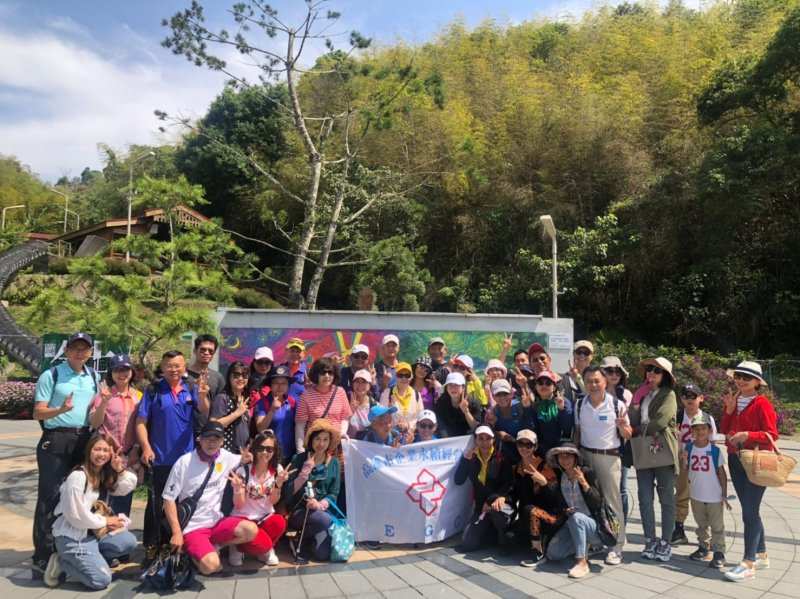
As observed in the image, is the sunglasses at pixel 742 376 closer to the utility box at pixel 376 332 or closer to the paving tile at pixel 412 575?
the paving tile at pixel 412 575

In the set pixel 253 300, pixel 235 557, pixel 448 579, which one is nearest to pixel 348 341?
pixel 235 557

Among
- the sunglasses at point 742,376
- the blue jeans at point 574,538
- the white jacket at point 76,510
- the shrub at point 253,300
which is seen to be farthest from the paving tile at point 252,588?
the shrub at point 253,300

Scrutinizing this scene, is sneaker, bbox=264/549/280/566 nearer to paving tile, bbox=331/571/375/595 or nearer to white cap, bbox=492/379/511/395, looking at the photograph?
paving tile, bbox=331/571/375/595

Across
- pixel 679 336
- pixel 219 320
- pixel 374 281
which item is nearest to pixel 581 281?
pixel 679 336

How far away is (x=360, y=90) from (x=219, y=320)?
10.1 m

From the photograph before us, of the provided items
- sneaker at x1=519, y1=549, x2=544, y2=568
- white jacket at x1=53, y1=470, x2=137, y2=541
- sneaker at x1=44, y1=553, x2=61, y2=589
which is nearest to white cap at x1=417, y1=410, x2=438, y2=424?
sneaker at x1=519, y1=549, x2=544, y2=568

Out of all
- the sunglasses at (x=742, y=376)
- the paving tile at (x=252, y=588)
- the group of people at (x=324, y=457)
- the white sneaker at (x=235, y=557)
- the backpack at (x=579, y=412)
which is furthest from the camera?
the backpack at (x=579, y=412)

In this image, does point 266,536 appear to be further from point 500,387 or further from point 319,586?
point 500,387

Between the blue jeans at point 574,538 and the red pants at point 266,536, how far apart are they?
6.58 feet

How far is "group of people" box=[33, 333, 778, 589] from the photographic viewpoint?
12.7 feet

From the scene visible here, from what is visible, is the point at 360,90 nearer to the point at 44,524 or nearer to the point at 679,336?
the point at 679,336

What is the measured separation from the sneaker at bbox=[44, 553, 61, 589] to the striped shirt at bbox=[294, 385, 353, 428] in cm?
186

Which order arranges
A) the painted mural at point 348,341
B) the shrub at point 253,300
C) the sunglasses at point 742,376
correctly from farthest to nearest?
the shrub at point 253,300, the painted mural at point 348,341, the sunglasses at point 742,376

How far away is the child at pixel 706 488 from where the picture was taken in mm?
4207
